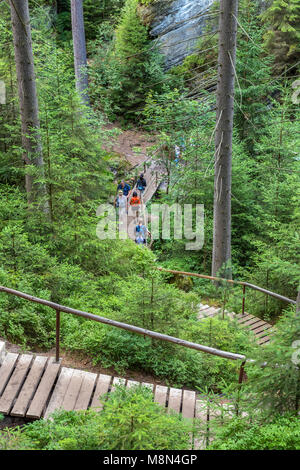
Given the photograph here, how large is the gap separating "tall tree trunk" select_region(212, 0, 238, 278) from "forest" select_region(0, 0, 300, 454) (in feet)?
0.14

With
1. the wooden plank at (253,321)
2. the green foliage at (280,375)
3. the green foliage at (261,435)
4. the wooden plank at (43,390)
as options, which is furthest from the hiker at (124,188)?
the green foliage at (261,435)

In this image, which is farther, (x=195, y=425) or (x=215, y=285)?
(x=215, y=285)

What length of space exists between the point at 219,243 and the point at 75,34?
16.2 meters

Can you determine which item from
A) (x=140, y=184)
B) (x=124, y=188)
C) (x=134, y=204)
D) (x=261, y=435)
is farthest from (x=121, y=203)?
(x=261, y=435)

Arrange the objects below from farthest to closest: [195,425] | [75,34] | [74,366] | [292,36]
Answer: [75,34], [292,36], [74,366], [195,425]

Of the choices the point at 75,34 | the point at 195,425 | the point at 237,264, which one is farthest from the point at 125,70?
the point at 195,425

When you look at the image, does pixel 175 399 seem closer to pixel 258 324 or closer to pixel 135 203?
pixel 258 324

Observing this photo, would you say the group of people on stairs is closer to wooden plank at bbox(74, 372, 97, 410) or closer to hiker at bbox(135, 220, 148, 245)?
hiker at bbox(135, 220, 148, 245)

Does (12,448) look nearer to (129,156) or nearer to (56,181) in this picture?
(56,181)

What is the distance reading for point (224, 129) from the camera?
34.0ft

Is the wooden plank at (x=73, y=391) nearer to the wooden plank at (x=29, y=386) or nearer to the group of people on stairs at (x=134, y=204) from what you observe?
the wooden plank at (x=29, y=386)

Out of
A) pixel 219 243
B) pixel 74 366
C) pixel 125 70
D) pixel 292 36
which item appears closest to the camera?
pixel 74 366

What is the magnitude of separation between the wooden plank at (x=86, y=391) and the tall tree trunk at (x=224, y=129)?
15.0 ft

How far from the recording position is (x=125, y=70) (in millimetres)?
22906
